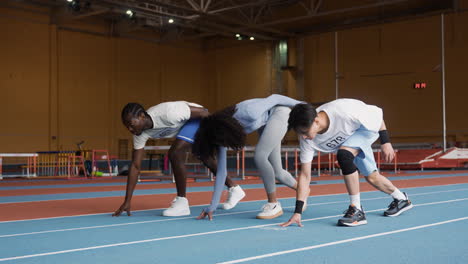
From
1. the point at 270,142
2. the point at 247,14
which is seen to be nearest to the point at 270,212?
the point at 270,142

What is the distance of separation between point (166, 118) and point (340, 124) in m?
1.68

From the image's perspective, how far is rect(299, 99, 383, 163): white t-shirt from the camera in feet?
15.7

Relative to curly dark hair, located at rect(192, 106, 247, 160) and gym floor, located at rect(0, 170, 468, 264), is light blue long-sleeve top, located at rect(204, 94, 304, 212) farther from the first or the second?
gym floor, located at rect(0, 170, 468, 264)

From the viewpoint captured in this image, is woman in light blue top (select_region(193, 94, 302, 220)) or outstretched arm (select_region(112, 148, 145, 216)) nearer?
woman in light blue top (select_region(193, 94, 302, 220))

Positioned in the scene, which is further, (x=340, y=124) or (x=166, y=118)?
(x=166, y=118)

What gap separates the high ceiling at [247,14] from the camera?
22641mm

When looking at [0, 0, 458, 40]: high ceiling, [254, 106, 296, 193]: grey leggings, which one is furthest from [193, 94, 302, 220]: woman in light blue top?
[0, 0, 458, 40]: high ceiling

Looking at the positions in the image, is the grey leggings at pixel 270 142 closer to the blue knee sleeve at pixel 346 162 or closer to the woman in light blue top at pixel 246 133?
the woman in light blue top at pixel 246 133

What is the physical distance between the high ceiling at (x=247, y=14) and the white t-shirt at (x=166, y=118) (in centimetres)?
1591

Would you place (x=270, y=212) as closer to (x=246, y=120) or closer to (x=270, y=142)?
(x=270, y=142)

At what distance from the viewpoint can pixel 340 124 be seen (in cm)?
479

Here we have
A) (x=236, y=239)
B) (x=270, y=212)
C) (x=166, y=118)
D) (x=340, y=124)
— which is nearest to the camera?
(x=236, y=239)

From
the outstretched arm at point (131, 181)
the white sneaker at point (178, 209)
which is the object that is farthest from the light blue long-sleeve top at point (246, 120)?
the outstretched arm at point (131, 181)

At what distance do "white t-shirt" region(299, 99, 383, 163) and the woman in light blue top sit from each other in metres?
0.51
